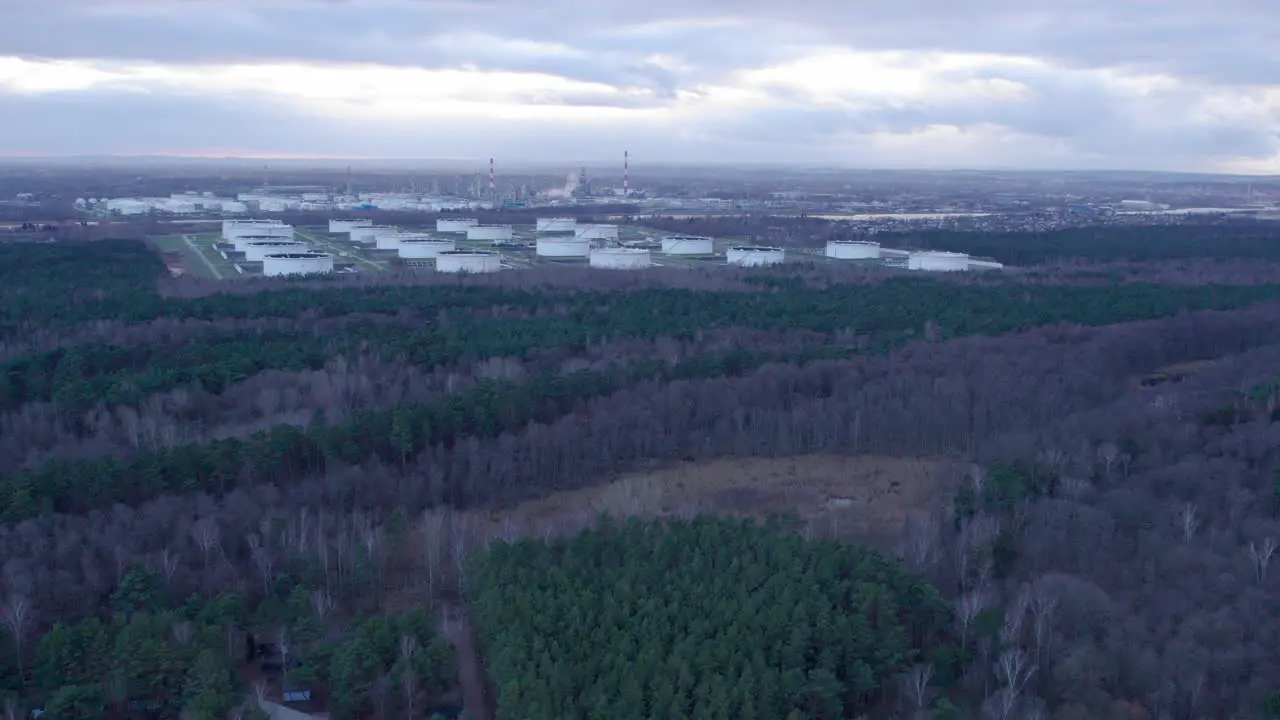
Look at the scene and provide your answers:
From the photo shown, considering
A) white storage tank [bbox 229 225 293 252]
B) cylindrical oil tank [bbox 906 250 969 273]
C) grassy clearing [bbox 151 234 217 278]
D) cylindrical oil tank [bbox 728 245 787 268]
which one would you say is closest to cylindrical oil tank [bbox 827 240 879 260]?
cylindrical oil tank [bbox 728 245 787 268]

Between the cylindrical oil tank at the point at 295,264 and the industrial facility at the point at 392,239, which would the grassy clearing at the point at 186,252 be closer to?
the cylindrical oil tank at the point at 295,264

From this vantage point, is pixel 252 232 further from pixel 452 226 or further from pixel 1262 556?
pixel 1262 556

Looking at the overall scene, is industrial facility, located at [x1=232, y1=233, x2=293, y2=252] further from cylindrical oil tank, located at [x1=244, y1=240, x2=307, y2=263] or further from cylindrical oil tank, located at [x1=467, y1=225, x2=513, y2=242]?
cylindrical oil tank, located at [x1=467, y1=225, x2=513, y2=242]

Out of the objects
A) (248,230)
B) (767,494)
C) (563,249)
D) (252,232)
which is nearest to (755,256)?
(563,249)

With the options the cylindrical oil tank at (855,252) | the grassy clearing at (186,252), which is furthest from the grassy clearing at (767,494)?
the cylindrical oil tank at (855,252)

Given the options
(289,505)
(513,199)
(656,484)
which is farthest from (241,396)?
(513,199)
